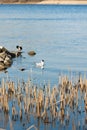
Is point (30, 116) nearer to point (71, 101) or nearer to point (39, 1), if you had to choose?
point (71, 101)

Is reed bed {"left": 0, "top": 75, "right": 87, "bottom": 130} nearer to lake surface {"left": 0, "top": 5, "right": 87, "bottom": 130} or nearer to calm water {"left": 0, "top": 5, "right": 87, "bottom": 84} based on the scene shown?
lake surface {"left": 0, "top": 5, "right": 87, "bottom": 130}

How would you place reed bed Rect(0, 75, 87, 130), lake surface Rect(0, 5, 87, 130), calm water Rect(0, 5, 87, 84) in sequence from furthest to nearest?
calm water Rect(0, 5, 87, 84) < lake surface Rect(0, 5, 87, 130) < reed bed Rect(0, 75, 87, 130)

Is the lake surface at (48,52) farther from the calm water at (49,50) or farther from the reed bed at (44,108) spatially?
the reed bed at (44,108)

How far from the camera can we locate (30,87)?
20.9 m

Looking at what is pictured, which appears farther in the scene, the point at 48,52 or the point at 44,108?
the point at 48,52

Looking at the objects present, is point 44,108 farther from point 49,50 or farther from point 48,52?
point 49,50

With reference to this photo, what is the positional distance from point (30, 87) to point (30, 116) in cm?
162

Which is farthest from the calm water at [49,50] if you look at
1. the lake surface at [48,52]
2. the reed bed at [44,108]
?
the reed bed at [44,108]

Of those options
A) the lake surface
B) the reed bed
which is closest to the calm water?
the lake surface

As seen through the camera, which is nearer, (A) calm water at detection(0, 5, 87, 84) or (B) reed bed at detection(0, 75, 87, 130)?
(B) reed bed at detection(0, 75, 87, 130)

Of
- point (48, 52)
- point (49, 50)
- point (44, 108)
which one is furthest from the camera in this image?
point (49, 50)

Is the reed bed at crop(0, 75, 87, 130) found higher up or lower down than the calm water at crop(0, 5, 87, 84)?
lower down

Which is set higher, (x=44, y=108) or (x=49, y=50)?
(x=49, y=50)

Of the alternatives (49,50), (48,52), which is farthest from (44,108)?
(49,50)
